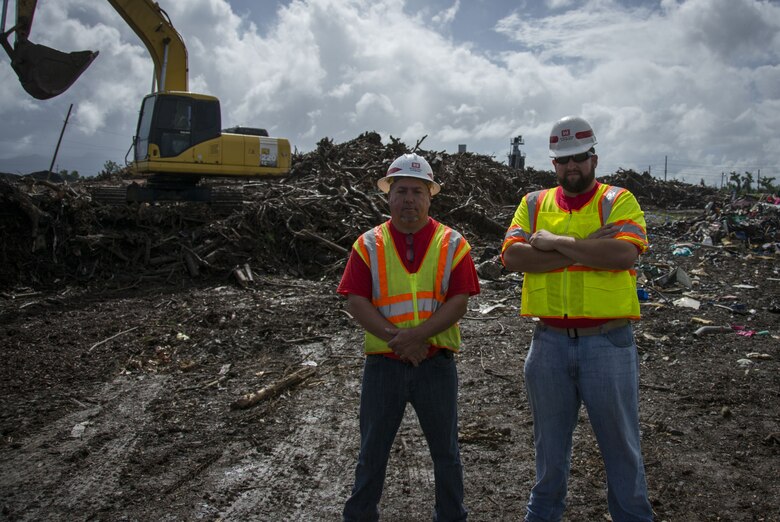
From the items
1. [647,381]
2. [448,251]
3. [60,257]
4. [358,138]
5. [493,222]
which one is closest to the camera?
[448,251]

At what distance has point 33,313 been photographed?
8.30 metres

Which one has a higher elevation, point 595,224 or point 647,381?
point 595,224

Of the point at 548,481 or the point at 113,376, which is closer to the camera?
the point at 548,481

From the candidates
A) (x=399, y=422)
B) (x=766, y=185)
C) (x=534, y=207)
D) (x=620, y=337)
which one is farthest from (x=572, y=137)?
(x=766, y=185)

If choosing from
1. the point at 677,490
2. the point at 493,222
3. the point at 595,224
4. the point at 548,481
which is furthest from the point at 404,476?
Result: the point at 493,222

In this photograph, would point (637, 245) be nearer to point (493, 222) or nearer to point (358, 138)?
point (493, 222)

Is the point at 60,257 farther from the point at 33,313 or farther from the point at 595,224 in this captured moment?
the point at 595,224

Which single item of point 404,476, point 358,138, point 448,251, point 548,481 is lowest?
point 404,476

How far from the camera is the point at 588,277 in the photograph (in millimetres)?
2678

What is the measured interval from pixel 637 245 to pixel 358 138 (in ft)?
55.0

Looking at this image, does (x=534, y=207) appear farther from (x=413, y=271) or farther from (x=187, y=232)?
(x=187, y=232)

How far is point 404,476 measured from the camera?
12.9ft

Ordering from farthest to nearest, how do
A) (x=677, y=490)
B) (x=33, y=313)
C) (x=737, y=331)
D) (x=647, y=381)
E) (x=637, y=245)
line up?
1. (x=33, y=313)
2. (x=737, y=331)
3. (x=647, y=381)
4. (x=677, y=490)
5. (x=637, y=245)

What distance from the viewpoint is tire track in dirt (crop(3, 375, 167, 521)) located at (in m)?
3.62
